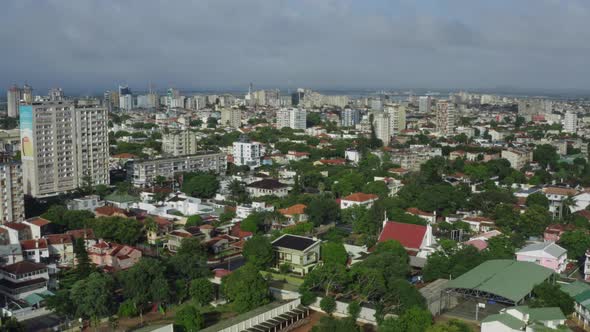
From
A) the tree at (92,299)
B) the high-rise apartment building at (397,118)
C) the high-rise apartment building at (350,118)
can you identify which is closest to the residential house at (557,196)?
the tree at (92,299)

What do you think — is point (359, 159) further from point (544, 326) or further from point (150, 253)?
point (544, 326)

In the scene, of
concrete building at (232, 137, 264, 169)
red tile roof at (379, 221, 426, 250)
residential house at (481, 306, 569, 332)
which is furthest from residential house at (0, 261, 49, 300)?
concrete building at (232, 137, 264, 169)

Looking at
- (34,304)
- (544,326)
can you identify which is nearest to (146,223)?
(34,304)

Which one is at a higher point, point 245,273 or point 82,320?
point 245,273

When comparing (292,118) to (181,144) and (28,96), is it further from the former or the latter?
(28,96)

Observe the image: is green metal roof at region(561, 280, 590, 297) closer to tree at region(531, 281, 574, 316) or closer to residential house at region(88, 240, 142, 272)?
tree at region(531, 281, 574, 316)

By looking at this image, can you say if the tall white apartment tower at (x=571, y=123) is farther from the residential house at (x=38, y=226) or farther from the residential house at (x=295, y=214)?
the residential house at (x=38, y=226)

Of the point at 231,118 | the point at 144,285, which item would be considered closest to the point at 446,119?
the point at 231,118
